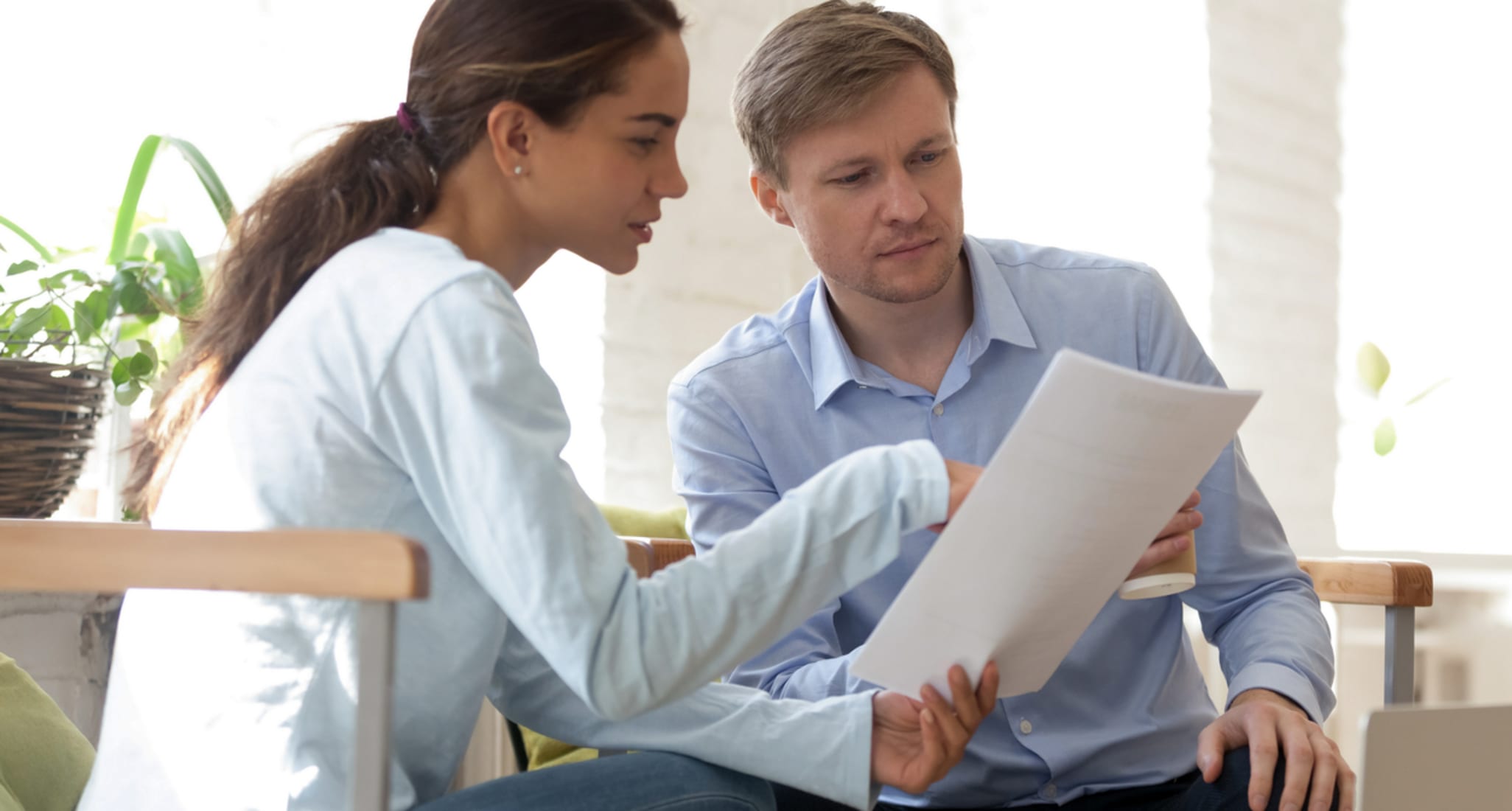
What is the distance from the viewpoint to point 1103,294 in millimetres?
1417

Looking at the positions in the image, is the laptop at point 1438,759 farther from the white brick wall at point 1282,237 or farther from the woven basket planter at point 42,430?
the white brick wall at point 1282,237

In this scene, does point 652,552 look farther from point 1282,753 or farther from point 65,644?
point 65,644

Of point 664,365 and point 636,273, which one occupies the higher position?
point 636,273

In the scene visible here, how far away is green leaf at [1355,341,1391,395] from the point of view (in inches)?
108

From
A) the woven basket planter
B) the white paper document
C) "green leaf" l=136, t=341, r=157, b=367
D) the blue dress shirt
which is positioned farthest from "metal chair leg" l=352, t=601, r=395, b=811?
"green leaf" l=136, t=341, r=157, b=367

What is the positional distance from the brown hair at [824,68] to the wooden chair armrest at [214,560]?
79 cm

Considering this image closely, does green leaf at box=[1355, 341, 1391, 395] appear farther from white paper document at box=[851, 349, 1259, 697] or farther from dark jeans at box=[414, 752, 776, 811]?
dark jeans at box=[414, 752, 776, 811]

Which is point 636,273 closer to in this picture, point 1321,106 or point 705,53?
point 705,53

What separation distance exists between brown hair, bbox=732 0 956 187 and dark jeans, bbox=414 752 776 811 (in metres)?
0.69

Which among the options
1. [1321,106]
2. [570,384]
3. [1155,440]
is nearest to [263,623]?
[1155,440]

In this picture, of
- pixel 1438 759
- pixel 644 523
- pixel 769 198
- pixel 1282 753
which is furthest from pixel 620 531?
pixel 1438 759

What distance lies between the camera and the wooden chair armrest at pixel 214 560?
714mm

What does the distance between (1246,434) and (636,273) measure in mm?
1228

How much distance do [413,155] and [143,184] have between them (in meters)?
0.98
